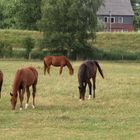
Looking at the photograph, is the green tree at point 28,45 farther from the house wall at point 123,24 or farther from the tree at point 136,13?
the tree at point 136,13

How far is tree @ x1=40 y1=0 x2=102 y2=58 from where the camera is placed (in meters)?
59.3

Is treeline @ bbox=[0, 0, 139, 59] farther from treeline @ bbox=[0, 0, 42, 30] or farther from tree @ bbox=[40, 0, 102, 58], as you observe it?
treeline @ bbox=[0, 0, 42, 30]

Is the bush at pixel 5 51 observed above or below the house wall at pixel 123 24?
below

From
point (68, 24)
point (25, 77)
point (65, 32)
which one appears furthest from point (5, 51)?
point (25, 77)

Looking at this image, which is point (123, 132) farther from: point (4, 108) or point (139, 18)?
point (139, 18)

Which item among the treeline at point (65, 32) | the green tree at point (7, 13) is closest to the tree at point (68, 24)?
the treeline at point (65, 32)

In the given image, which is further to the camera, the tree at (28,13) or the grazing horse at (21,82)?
the tree at (28,13)

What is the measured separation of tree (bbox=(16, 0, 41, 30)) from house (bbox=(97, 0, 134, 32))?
3202 centimetres

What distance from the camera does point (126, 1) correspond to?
116 meters

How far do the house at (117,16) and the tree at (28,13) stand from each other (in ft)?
105

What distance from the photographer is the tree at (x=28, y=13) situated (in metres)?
83.4

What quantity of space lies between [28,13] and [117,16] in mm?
35948

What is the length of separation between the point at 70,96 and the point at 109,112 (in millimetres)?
4832

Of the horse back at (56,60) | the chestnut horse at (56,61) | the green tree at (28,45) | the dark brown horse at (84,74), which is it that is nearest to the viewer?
the dark brown horse at (84,74)
